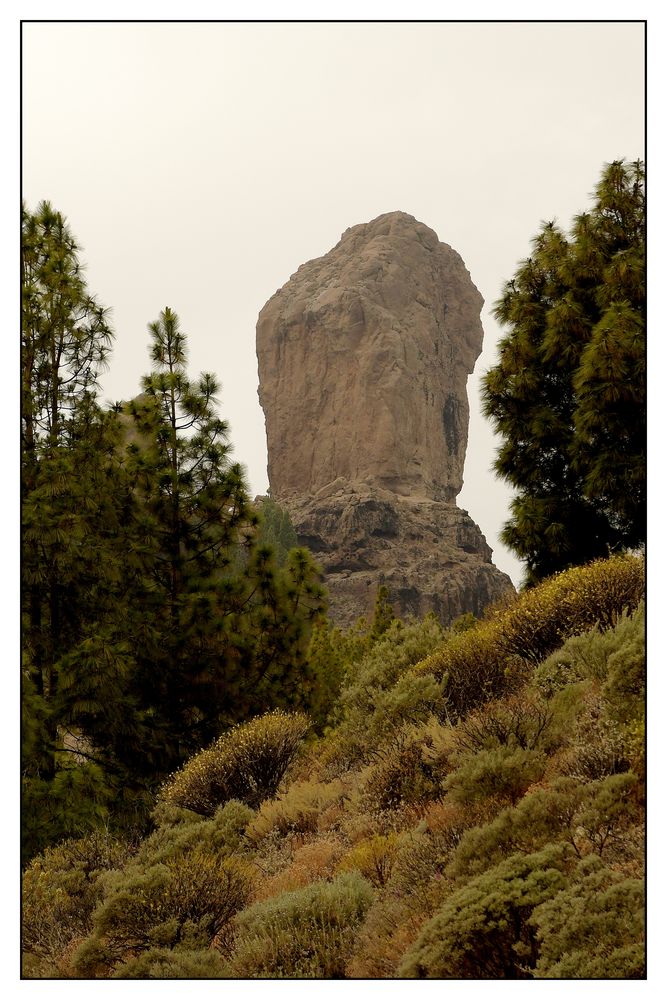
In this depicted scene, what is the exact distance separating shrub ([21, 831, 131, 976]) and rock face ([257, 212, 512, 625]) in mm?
39193

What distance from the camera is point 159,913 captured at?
619 cm

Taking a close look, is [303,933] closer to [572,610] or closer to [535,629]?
[535,629]

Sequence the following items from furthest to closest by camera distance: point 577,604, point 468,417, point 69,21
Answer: point 468,417, point 577,604, point 69,21

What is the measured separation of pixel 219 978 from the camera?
5.64 m

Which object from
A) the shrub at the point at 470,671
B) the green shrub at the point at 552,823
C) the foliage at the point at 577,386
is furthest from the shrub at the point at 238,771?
the foliage at the point at 577,386

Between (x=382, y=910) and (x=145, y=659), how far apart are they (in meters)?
6.65

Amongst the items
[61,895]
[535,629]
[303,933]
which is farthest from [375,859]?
[535,629]

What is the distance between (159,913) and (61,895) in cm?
138

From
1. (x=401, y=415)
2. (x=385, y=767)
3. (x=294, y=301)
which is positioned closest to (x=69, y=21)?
(x=385, y=767)

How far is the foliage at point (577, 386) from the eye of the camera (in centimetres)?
1115

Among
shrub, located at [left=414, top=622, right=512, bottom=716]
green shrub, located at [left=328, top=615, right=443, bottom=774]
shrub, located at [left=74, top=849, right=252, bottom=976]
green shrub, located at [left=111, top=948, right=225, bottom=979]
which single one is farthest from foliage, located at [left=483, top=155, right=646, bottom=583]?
green shrub, located at [left=111, top=948, right=225, bottom=979]

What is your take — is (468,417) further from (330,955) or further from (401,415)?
(330,955)

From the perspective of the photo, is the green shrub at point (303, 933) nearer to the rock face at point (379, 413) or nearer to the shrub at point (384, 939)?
the shrub at point (384, 939)

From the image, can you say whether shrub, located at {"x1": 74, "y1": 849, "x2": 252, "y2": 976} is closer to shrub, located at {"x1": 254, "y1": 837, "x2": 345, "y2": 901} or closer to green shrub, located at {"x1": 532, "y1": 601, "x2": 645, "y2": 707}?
shrub, located at {"x1": 254, "y1": 837, "x2": 345, "y2": 901}
